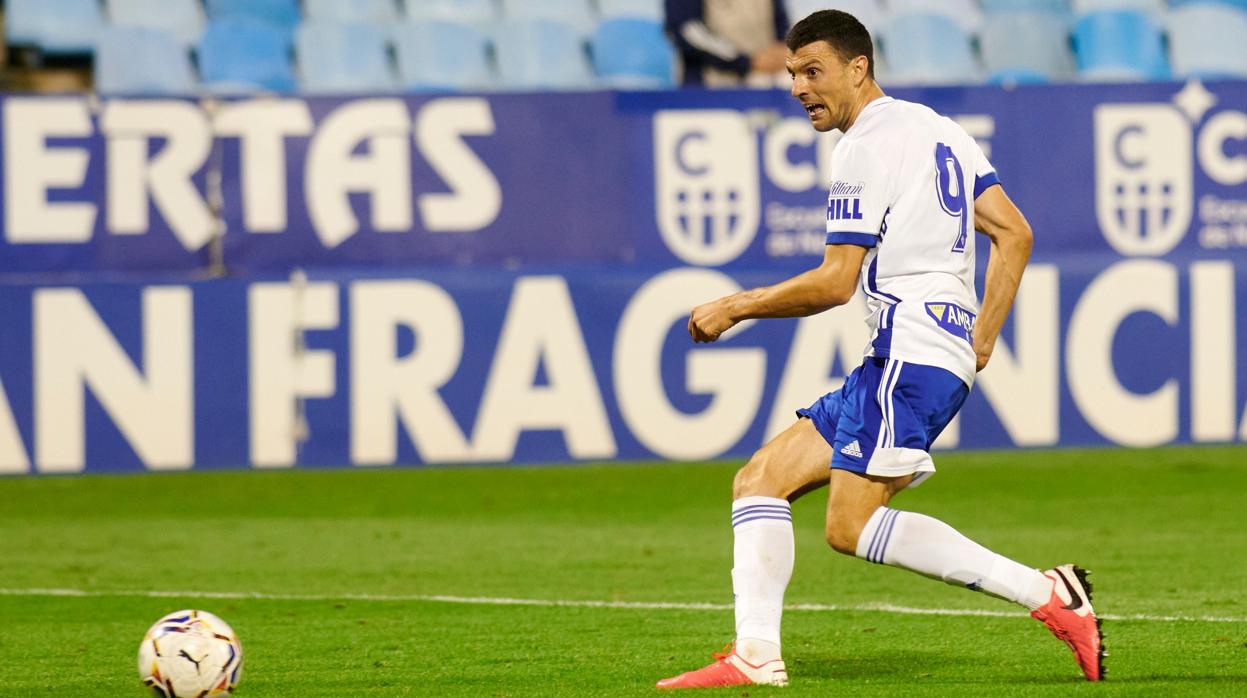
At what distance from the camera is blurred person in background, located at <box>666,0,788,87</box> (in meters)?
12.4

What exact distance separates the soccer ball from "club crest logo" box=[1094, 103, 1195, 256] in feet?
26.4

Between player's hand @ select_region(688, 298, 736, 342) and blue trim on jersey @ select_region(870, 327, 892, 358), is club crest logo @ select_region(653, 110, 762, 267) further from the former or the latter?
player's hand @ select_region(688, 298, 736, 342)

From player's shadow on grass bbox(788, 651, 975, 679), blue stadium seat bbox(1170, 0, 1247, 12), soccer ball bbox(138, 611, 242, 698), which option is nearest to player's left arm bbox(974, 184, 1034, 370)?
player's shadow on grass bbox(788, 651, 975, 679)

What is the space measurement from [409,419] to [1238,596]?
5.56 m

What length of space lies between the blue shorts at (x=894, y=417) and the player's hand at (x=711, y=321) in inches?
17.0

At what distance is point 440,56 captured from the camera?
13.6m

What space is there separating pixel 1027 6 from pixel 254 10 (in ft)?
18.9

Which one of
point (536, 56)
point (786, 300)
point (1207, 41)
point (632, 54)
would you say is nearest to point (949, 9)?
point (1207, 41)

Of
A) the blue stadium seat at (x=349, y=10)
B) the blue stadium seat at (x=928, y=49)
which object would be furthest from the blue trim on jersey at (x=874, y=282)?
the blue stadium seat at (x=349, y=10)

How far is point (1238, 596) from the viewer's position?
23.1 ft

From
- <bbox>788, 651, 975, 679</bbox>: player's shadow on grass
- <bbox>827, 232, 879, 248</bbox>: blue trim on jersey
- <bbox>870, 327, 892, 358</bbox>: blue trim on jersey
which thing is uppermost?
<bbox>827, 232, 879, 248</bbox>: blue trim on jersey

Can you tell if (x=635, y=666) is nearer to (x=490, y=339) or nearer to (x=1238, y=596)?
(x=1238, y=596)

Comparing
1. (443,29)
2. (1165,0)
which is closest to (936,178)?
(443,29)

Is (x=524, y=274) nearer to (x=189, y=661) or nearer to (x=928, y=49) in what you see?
(x=928, y=49)
